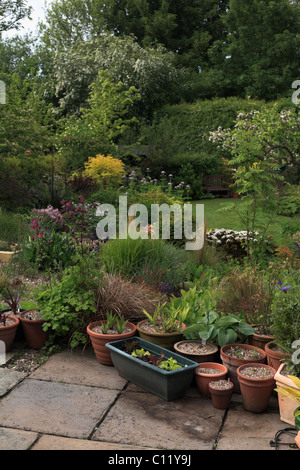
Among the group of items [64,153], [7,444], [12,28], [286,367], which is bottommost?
[7,444]

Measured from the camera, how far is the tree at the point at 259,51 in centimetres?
2058

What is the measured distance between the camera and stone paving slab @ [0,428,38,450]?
2.73 meters

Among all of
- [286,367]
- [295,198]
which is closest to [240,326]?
[286,367]

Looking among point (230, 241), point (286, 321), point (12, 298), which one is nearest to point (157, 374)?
point (286, 321)

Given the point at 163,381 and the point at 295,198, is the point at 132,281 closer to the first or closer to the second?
the point at 163,381

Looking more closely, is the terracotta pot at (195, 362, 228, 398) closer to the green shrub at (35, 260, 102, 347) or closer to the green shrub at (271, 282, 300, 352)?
the green shrub at (271, 282, 300, 352)

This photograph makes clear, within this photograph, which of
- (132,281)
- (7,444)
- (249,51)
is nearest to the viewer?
(7,444)

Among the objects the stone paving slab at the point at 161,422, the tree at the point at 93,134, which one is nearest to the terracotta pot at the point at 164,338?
the stone paving slab at the point at 161,422

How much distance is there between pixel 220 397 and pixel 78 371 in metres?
1.16

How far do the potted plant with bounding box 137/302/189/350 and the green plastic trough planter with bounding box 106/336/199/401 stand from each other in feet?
0.49

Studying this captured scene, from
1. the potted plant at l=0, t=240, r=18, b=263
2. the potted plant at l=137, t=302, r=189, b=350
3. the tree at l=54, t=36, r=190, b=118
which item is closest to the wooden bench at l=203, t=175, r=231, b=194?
the tree at l=54, t=36, r=190, b=118

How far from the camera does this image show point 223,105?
17438mm

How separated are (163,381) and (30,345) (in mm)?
1458

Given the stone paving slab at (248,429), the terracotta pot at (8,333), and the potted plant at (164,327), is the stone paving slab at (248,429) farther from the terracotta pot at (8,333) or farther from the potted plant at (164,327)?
the terracotta pot at (8,333)
